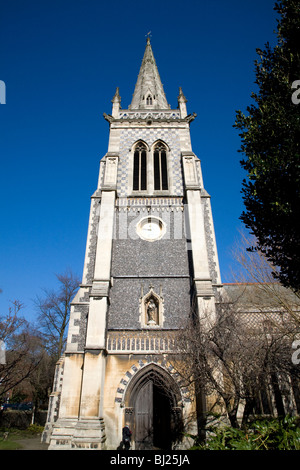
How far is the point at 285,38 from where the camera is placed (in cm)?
675

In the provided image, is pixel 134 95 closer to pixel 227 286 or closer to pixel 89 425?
pixel 227 286

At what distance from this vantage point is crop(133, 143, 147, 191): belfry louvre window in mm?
16500

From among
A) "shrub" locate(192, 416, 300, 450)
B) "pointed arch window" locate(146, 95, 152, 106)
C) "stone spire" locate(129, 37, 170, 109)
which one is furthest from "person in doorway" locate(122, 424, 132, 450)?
"pointed arch window" locate(146, 95, 152, 106)

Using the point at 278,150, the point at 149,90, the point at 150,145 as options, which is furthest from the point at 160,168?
the point at 278,150

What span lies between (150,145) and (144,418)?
14345 mm

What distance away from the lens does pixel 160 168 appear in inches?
668

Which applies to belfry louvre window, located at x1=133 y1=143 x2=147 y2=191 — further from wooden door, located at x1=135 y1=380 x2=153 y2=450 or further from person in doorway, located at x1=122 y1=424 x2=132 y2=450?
person in doorway, located at x1=122 y1=424 x2=132 y2=450

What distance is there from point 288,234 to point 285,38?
4758 mm

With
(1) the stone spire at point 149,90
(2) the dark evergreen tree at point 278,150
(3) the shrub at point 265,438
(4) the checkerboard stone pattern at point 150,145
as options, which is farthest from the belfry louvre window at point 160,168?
(3) the shrub at point 265,438

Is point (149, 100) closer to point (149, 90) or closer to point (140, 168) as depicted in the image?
point (149, 90)

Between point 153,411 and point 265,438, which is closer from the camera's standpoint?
point 265,438

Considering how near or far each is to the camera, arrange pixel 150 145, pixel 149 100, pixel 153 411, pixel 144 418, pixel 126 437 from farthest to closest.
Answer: pixel 149 100, pixel 150 145, pixel 153 411, pixel 144 418, pixel 126 437
